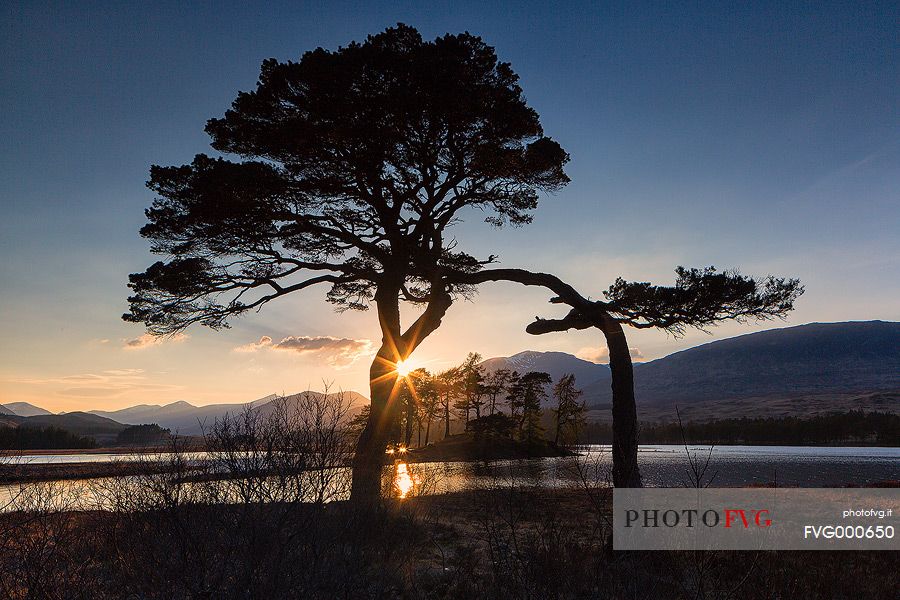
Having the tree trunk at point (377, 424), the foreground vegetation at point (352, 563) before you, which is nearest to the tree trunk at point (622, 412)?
the foreground vegetation at point (352, 563)

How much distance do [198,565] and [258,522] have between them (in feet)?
2.58

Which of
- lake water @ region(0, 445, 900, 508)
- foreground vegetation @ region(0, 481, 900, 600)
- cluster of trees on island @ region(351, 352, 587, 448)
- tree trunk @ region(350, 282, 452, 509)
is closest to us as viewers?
foreground vegetation @ region(0, 481, 900, 600)

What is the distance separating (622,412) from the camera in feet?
31.5

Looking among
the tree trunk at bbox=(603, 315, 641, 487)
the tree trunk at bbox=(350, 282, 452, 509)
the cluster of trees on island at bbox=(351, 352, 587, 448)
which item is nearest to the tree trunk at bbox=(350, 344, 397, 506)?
the tree trunk at bbox=(350, 282, 452, 509)

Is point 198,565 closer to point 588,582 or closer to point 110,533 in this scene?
point 110,533

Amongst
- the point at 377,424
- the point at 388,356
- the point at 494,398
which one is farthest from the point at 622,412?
the point at 494,398

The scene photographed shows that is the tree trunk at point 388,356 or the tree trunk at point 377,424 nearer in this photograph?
the tree trunk at point 377,424

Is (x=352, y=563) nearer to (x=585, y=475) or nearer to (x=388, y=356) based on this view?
(x=585, y=475)

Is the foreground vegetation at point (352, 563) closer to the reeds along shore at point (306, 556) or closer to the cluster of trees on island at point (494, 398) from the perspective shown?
the reeds along shore at point (306, 556)

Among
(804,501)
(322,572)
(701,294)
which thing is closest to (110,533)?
(322,572)

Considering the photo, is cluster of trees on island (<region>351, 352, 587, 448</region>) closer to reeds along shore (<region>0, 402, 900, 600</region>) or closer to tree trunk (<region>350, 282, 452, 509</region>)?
tree trunk (<region>350, 282, 452, 509</region>)

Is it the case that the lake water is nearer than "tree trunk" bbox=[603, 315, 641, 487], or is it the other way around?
"tree trunk" bbox=[603, 315, 641, 487]

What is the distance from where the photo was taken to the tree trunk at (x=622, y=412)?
9117mm

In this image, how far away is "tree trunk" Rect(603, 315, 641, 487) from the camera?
9.12 metres
